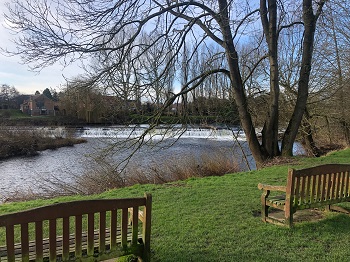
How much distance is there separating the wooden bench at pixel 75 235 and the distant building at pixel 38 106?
58.6 metres

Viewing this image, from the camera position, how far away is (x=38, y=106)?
65938 mm

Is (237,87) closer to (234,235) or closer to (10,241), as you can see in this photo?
(234,235)

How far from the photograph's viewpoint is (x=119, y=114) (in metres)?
10.3

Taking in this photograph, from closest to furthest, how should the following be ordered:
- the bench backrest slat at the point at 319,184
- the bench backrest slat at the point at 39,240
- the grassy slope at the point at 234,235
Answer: the bench backrest slat at the point at 39,240
the grassy slope at the point at 234,235
the bench backrest slat at the point at 319,184

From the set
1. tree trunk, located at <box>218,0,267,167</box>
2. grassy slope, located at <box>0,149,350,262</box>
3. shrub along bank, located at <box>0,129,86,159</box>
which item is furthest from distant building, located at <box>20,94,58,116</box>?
grassy slope, located at <box>0,149,350,262</box>

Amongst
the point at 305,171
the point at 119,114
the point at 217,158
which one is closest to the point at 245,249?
the point at 305,171

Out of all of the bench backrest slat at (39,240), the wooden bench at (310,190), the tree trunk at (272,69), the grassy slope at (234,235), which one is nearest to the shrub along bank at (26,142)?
the tree trunk at (272,69)

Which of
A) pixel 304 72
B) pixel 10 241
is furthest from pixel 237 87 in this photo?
pixel 10 241

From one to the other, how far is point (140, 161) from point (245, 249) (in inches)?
504

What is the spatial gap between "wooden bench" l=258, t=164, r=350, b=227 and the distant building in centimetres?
5823

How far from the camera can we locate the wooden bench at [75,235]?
8.30 feet

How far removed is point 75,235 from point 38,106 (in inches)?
2769

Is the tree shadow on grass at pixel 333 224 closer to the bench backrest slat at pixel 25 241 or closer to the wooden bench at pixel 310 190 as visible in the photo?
the wooden bench at pixel 310 190

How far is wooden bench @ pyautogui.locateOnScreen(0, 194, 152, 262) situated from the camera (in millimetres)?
2531
